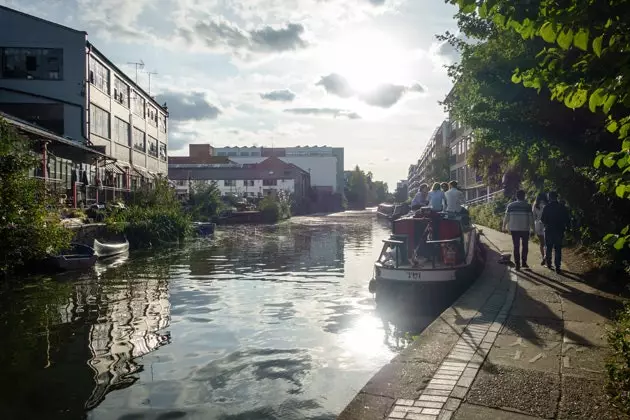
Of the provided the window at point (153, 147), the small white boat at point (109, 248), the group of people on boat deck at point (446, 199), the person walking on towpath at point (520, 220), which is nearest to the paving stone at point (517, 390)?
the person walking on towpath at point (520, 220)

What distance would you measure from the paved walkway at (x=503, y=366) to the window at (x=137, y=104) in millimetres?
35822

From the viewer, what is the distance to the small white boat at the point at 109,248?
18819 millimetres

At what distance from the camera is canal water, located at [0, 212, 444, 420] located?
5.73 m

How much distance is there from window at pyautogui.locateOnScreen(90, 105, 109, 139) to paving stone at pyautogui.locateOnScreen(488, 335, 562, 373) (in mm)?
29212

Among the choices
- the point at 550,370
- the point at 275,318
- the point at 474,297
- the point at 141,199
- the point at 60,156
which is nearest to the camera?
the point at 550,370

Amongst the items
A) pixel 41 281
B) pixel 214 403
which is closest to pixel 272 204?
pixel 41 281

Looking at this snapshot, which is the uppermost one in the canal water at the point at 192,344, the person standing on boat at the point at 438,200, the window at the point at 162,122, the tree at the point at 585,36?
the window at the point at 162,122

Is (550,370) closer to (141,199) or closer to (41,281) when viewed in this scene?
(41,281)

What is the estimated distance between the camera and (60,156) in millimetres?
25750

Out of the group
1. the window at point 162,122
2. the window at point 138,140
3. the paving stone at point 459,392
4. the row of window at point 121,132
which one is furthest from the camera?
the window at point 162,122

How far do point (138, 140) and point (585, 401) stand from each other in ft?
130

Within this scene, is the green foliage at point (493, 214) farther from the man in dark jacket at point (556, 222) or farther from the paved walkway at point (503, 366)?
the paved walkway at point (503, 366)

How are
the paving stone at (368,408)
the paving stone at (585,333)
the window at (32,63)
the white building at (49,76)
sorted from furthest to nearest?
the window at (32,63)
the white building at (49,76)
the paving stone at (585,333)
the paving stone at (368,408)

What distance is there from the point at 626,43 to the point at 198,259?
17.7 m
